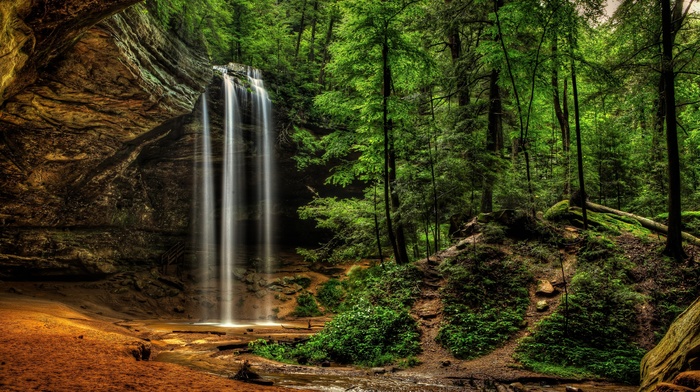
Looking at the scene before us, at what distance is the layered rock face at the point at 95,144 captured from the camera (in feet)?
38.0

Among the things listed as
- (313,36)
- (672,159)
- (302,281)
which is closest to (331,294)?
(302,281)

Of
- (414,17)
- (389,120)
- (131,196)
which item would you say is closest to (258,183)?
(131,196)

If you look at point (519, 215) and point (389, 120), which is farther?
point (389, 120)

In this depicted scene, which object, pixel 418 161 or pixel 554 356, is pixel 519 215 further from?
pixel 554 356

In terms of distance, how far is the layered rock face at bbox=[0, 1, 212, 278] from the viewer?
38.0 feet

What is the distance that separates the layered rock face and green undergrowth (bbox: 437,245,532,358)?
10635 millimetres

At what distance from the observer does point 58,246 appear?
1608cm

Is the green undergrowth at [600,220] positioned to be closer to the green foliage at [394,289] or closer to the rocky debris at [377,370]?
the green foliage at [394,289]

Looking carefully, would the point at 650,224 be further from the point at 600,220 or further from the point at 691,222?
the point at 600,220

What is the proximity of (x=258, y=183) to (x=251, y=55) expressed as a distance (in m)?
8.97

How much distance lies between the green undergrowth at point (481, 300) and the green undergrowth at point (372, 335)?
81 cm

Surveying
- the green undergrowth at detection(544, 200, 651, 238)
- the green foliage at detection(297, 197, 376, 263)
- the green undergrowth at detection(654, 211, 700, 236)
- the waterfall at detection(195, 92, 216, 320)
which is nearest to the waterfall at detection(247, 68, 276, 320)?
the waterfall at detection(195, 92, 216, 320)

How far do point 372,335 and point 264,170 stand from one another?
15.3 metres

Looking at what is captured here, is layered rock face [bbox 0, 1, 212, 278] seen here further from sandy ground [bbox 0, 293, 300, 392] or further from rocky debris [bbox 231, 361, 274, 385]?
rocky debris [bbox 231, 361, 274, 385]
